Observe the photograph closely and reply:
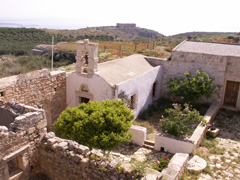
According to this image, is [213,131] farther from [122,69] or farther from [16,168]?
[16,168]

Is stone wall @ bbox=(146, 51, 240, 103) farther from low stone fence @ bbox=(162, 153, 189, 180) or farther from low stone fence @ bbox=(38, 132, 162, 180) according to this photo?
low stone fence @ bbox=(38, 132, 162, 180)

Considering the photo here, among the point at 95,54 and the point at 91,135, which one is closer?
the point at 91,135

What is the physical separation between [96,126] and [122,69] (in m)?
6.06

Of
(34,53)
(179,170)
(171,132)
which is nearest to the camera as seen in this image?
(179,170)

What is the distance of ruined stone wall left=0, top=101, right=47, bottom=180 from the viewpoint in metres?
5.72

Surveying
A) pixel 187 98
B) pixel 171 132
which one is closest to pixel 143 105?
pixel 187 98

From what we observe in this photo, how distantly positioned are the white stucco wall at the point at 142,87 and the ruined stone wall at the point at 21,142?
466 centimetres

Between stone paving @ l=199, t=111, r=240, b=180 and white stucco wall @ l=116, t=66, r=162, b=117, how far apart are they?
13.2 ft

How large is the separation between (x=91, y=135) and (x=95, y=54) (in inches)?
197

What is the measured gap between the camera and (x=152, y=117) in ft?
42.7

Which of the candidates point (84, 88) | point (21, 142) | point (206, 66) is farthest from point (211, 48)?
point (21, 142)

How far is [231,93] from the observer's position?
14078 millimetres

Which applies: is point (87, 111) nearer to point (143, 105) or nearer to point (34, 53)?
point (143, 105)

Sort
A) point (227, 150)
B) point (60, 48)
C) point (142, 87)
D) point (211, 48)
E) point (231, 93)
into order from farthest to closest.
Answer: point (60, 48) → point (211, 48) → point (231, 93) → point (142, 87) → point (227, 150)
